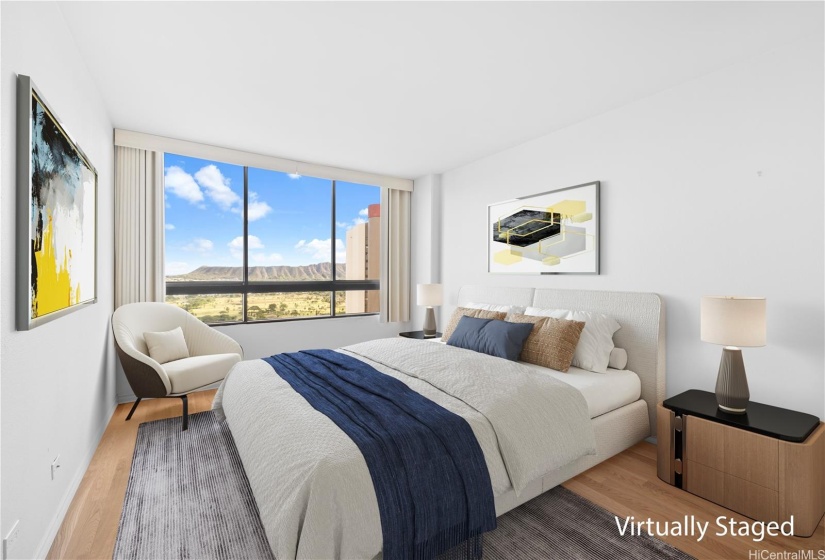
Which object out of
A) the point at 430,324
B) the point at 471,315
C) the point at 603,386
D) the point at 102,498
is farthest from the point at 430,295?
the point at 102,498

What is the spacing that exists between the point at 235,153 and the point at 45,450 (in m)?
3.18

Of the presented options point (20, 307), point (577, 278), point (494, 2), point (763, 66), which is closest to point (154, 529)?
point (20, 307)

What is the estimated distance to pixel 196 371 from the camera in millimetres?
3180

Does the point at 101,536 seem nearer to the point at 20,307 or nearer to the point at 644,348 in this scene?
the point at 20,307

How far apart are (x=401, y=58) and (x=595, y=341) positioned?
7.80 ft

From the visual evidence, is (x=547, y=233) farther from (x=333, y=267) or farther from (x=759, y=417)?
(x=333, y=267)

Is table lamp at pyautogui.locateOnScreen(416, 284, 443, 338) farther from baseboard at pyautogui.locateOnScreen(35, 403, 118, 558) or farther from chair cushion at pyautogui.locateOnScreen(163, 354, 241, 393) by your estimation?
baseboard at pyautogui.locateOnScreen(35, 403, 118, 558)

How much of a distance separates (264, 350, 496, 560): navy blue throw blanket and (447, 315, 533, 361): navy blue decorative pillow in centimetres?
110

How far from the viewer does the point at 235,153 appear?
4113 mm

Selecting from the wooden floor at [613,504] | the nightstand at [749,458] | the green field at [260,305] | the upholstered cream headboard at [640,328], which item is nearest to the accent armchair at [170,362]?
the wooden floor at [613,504]

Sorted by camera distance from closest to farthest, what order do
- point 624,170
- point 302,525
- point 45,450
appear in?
point 302,525 → point 45,450 → point 624,170

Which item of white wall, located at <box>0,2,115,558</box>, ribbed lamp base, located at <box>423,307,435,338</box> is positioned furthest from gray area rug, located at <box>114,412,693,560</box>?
ribbed lamp base, located at <box>423,307,435,338</box>

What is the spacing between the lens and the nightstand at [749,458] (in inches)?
73.1

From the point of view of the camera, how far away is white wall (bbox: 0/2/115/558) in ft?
4.62
